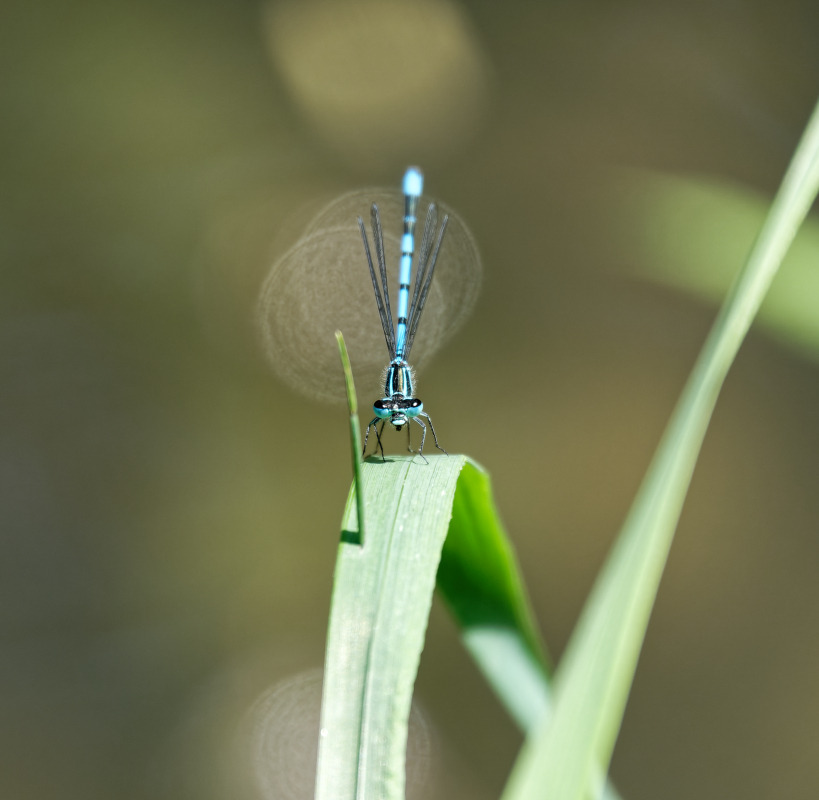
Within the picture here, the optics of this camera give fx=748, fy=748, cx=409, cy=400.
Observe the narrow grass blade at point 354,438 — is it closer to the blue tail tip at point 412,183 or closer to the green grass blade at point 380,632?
the green grass blade at point 380,632

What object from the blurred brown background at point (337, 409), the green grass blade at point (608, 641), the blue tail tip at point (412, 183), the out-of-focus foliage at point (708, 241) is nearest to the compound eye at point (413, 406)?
the blue tail tip at point (412, 183)

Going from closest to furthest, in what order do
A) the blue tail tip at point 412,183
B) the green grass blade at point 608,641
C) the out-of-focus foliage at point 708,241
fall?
1. the green grass blade at point 608,641
2. the out-of-focus foliage at point 708,241
3. the blue tail tip at point 412,183

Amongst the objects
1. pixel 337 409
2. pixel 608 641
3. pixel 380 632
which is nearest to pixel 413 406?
pixel 380 632

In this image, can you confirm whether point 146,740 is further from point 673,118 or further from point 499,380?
point 673,118

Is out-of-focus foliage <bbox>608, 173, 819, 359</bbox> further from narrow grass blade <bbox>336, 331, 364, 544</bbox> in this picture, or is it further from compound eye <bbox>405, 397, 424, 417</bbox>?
narrow grass blade <bbox>336, 331, 364, 544</bbox>

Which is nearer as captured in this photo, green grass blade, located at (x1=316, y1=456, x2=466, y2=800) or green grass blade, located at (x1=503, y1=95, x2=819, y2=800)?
green grass blade, located at (x1=503, y1=95, x2=819, y2=800)

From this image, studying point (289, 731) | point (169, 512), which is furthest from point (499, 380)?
point (289, 731)

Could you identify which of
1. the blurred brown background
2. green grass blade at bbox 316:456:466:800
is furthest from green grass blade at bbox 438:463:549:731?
the blurred brown background
